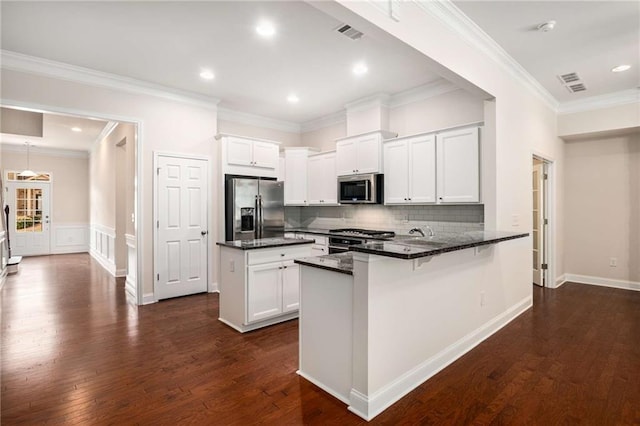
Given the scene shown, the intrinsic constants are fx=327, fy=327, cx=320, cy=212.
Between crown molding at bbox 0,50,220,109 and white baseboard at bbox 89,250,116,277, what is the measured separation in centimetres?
384

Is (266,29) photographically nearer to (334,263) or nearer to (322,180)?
(334,263)

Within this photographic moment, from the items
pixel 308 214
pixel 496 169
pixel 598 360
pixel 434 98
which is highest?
pixel 434 98

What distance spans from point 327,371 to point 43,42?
4211mm

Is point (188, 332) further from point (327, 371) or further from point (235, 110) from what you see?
point (235, 110)

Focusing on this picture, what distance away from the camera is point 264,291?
3.52 metres

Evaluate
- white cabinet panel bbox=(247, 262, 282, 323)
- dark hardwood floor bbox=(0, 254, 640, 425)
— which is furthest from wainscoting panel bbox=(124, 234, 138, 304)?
white cabinet panel bbox=(247, 262, 282, 323)

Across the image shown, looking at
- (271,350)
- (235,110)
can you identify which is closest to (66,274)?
(235,110)

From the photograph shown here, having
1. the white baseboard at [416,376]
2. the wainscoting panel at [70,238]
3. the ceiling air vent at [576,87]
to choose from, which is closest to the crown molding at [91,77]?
the white baseboard at [416,376]

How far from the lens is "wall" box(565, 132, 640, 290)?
514cm

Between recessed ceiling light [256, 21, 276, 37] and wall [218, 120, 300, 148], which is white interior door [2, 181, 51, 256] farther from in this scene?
recessed ceiling light [256, 21, 276, 37]

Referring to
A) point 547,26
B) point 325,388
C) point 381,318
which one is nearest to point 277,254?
point 325,388

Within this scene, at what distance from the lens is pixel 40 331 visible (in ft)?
11.6

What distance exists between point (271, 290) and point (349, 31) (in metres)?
2.75

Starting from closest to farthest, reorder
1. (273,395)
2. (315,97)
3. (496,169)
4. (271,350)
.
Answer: (273,395) → (271,350) → (496,169) → (315,97)
